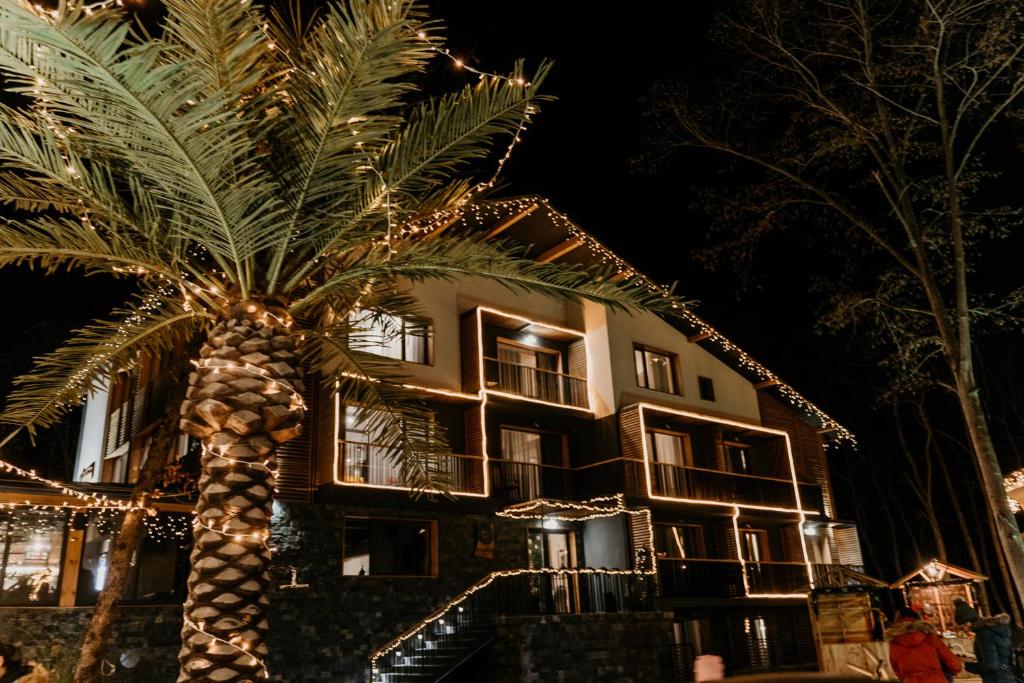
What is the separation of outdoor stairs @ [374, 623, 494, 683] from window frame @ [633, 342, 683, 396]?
9.65 metres

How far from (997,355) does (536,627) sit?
80.8 feet

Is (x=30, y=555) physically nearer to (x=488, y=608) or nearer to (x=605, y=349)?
(x=488, y=608)

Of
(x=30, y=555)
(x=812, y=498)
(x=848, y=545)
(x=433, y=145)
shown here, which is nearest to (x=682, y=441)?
(x=812, y=498)

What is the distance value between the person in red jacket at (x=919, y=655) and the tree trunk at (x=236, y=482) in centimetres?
594

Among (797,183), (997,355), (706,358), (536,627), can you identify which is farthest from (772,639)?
(997,355)

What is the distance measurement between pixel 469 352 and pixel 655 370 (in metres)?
7.00

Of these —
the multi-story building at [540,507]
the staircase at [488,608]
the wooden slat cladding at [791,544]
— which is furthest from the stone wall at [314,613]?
the wooden slat cladding at [791,544]

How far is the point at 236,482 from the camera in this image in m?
5.93

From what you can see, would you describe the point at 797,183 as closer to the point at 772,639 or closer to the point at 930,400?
the point at 772,639

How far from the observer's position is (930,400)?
34.2 meters

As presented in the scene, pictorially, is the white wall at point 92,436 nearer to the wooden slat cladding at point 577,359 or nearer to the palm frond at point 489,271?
the wooden slat cladding at point 577,359

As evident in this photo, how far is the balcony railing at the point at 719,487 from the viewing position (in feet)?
69.5

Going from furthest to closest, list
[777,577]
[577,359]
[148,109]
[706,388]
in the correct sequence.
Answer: [706,388] < [777,577] < [577,359] < [148,109]

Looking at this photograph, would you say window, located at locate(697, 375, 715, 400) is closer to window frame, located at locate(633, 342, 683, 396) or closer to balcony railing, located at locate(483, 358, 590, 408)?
window frame, located at locate(633, 342, 683, 396)
